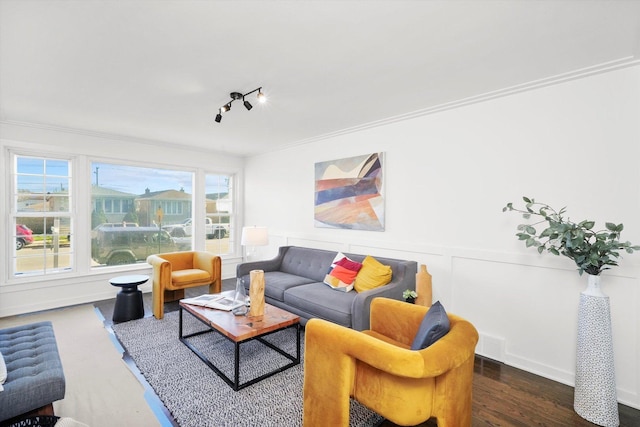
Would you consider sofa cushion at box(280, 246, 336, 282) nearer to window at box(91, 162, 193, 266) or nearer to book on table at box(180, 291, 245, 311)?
book on table at box(180, 291, 245, 311)

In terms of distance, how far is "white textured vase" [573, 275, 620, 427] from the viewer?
1.94 m

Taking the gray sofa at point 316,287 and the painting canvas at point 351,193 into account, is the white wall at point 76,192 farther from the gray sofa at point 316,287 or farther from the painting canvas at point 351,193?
the painting canvas at point 351,193

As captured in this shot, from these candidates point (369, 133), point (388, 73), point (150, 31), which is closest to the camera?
point (150, 31)

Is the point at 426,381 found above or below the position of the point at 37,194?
below

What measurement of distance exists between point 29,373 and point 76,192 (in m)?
3.40

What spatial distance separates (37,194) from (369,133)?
455 centimetres

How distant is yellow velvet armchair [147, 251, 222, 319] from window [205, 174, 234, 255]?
1.12m

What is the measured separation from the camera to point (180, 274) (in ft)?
13.3

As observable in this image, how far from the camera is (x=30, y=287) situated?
3.91m

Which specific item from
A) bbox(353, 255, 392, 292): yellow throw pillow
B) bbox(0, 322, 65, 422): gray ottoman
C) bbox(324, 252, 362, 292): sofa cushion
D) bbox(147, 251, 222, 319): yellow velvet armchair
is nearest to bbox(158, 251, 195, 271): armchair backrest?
bbox(147, 251, 222, 319): yellow velvet armchair

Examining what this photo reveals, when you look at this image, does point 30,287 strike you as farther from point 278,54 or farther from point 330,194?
point 278,54

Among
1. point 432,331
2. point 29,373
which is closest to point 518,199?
point 432,331

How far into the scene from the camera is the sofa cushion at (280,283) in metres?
3.53

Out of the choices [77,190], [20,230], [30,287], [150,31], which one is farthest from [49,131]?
[150,31]
